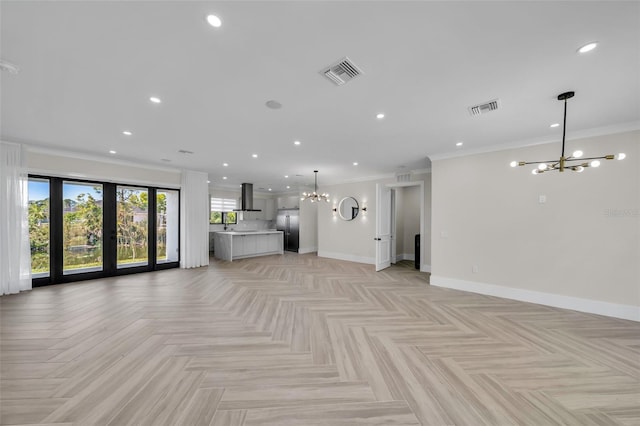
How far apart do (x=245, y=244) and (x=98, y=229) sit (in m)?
3.94

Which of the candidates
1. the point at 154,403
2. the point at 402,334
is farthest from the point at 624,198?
the point at 154,403

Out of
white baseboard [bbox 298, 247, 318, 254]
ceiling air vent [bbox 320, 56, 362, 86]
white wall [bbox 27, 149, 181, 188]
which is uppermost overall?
ceiling air vent [bbox 320, 56, 362, 86]

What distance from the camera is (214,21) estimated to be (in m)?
1.54

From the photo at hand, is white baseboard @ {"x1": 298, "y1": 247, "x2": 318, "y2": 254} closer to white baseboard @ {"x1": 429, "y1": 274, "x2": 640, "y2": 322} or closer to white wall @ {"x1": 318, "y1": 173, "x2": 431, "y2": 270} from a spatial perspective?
white wall @ {"x1": 318, "y1": 173, "x2": 431, "y2": 270}

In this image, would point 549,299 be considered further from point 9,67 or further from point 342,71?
point 9,67

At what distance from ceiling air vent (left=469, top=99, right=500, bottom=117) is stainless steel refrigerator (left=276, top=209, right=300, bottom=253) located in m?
7.48

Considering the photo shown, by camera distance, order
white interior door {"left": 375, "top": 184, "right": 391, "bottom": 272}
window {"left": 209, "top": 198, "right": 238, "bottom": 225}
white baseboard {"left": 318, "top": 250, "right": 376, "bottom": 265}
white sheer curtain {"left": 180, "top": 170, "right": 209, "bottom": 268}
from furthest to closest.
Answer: window {"left": 209, "top": 198, "right": 238, "bottom": 225}
white baseboard {"left": 318, "top": 250, "right": 376, "bottom": 265}
white sheer curtain {"left": 180, "top": 170, "right": 209, "bottom": 268}
white interior door {"left": 375, "top": 184, "right": 391, "bottom": 272}

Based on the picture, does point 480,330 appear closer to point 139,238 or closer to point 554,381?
point 554,381

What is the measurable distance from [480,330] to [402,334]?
3.46 feet

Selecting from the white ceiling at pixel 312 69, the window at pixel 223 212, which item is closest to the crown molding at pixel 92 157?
the white ceiling at pixel 312 69

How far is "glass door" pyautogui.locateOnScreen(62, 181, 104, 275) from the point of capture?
4.96 meters

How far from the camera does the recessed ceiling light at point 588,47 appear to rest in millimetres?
1749

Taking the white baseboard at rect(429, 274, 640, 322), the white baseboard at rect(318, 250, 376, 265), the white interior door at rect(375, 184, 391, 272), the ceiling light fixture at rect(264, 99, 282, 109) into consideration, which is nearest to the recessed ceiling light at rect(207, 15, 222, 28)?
the ceiling light fixture at rect(264, 99, 282, 109)

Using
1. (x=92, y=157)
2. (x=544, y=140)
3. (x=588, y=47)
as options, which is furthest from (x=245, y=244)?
(x=588, y=47)
